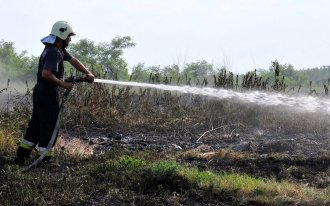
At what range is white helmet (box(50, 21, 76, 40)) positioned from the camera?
276 inches

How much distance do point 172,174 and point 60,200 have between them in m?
1.30

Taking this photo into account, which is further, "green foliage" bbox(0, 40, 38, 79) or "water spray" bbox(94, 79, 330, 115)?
"green foliage" bbox(0, 40, 38, 79)

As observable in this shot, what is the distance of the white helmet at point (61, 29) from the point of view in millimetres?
7020

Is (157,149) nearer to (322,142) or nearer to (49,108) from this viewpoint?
(49,108)

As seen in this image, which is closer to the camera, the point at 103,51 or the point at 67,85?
the point at 67,85

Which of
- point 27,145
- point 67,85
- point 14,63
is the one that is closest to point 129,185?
point 67,85

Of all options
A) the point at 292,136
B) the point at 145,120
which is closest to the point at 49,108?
the point at 145,120

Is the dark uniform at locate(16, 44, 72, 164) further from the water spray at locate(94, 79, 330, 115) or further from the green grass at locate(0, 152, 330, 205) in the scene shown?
the water spray at locate(94, 79, 330, 115)

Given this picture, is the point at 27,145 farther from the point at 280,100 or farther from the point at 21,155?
the point at 280,100

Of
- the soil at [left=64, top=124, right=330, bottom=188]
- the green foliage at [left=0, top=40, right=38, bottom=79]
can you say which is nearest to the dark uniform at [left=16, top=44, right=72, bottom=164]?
the soil at [left=64, top=124, right=330, bottom=188]

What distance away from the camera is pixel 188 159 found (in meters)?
7.73

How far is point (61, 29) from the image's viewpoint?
7027 millimetres

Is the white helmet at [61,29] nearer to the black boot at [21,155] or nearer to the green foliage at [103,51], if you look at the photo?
the black boot at [21,155]

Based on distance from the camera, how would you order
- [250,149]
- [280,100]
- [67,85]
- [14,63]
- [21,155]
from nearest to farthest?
[67,85] < [21,155] < [250,149] < [280,100] < [14,63]
